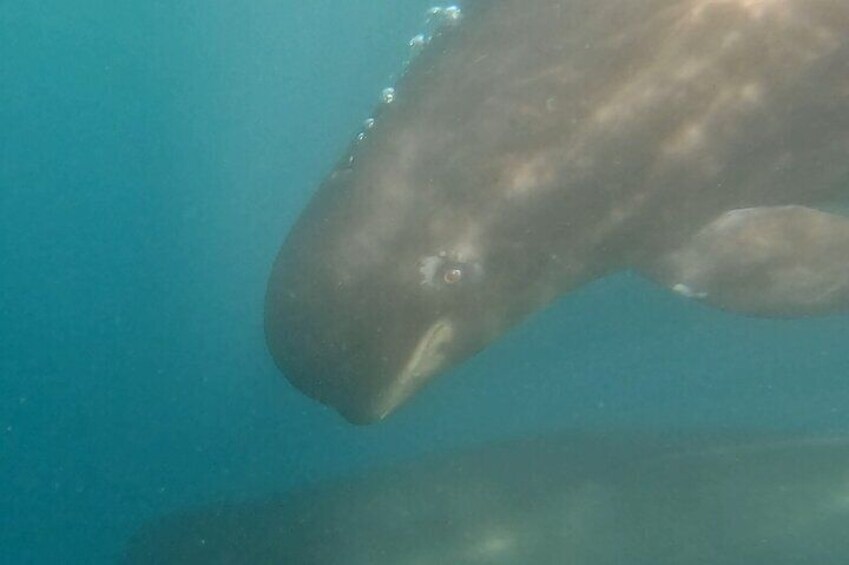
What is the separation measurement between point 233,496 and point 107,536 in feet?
8.96

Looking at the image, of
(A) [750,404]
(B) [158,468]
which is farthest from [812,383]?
(B) [158,468]

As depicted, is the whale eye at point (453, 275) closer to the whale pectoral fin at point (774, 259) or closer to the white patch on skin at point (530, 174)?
A: the white patch on skin at point (530, 174)

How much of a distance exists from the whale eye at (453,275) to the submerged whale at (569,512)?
15.2 ft

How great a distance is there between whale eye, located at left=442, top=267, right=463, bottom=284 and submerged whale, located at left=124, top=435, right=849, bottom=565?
465cm

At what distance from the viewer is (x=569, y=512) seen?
12.4m

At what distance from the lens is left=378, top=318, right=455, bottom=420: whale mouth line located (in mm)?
8688

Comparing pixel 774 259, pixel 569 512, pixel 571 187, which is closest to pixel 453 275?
pixel 571 187

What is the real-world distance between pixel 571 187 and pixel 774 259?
1967 mm

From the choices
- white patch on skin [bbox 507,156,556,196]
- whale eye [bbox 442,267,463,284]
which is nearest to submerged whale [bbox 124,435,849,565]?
whale eye [bbox 442,267,463,284]

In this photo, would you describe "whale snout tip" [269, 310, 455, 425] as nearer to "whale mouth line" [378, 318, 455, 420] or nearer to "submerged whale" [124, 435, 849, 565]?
"whale mouth line" [378, 318, 455, 420]

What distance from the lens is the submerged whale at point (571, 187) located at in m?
8.06

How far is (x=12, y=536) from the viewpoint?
18047 millimetres

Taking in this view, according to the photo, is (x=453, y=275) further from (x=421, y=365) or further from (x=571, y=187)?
(x=571, y=187)

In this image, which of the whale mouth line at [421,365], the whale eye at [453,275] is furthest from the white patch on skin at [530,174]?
the whale mouth line at [421,365]
